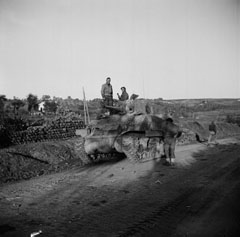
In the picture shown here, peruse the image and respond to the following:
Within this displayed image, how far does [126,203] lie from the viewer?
225 inches

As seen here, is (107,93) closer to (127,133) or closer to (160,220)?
(127,133)

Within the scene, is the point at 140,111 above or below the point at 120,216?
above

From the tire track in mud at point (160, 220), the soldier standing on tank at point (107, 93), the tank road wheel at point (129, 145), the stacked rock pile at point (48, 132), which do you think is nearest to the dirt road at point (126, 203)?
the tire track in mud at point (160, 220)

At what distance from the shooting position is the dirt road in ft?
14.6

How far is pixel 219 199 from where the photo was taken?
19.4ft

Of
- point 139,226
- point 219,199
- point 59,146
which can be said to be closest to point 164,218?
point 139,226

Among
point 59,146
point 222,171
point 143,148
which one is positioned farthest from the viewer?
point 59,146

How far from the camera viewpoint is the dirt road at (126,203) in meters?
4.46

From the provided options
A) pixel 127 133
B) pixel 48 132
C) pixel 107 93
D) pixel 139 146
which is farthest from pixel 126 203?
pixel 48 132

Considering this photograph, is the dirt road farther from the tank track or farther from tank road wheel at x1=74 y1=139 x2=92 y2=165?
tank road wheel at x1=74 y1=139 x2=92 y2=165

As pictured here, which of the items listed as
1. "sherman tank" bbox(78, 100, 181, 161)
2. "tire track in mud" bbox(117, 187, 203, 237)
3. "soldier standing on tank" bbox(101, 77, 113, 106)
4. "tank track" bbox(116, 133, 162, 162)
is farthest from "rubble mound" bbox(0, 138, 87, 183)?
"tire track in mud" bbox(117, 187, 203, 237)

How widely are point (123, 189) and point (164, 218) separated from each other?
207cm

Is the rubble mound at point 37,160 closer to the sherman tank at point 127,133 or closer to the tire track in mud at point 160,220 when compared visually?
the sherman tank at point 127,133

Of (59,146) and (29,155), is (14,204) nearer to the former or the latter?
(29,155)
